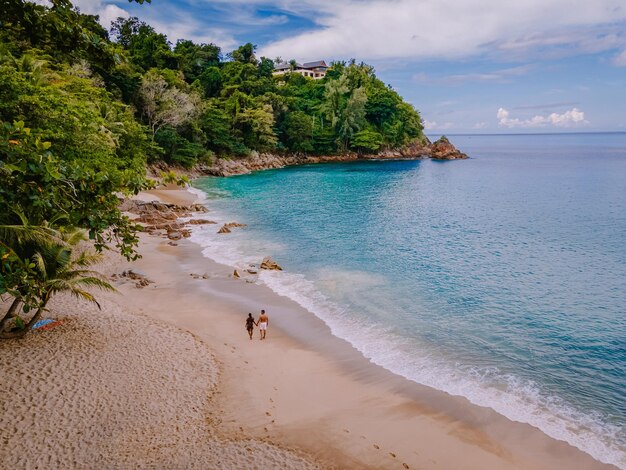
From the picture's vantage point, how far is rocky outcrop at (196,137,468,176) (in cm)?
7012

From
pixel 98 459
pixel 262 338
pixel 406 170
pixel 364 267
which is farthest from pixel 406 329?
pixel 406 170

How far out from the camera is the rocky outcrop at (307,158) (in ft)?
230

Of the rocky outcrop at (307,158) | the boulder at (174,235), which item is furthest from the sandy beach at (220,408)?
the rocky outcrop at (307,158)

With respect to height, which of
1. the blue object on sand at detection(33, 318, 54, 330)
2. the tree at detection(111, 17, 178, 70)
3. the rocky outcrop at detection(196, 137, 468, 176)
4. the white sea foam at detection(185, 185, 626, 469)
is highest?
the tree at detection(111, 17, 178, 70)

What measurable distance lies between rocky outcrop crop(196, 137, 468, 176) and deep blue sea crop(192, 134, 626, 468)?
22.5 m

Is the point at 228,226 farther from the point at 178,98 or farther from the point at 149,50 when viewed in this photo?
the point at 149,50

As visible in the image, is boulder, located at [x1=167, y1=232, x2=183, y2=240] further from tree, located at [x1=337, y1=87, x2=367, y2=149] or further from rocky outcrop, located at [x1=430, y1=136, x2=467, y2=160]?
rocky outcrop, located at [x1=430, y1=136, x2=467, y2=160]

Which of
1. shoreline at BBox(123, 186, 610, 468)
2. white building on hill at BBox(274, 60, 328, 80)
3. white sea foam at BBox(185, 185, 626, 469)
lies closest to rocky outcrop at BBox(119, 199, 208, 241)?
white sea foam at BBox(185, 185, 626, 469)

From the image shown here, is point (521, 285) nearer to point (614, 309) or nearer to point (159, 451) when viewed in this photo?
point (614, 309)

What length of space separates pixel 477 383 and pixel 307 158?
81.6m

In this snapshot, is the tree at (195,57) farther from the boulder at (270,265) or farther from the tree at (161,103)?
the boulder at (270,265)

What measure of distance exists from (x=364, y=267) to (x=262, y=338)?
10134 millimetres

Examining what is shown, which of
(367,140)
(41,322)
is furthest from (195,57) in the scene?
(41,322)

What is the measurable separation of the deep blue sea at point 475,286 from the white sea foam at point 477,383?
5cm
